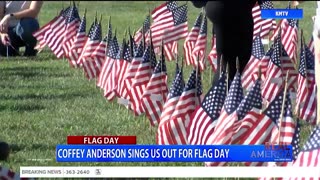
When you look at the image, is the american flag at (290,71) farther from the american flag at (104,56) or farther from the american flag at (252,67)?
the american flag at (104,56)

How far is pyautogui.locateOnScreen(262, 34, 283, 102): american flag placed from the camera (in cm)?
1165

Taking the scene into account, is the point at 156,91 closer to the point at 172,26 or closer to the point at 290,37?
the point at 290,37

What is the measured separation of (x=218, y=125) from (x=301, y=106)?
2.76 m

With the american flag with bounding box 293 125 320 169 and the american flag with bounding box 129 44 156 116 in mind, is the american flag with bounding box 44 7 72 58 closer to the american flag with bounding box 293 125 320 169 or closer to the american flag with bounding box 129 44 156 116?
the american flag with bounding box 129 44 156 116

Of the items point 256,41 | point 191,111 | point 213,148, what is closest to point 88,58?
point 256,41

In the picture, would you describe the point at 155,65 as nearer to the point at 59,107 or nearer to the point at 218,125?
the point at 59,107

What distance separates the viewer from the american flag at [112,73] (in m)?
12.9

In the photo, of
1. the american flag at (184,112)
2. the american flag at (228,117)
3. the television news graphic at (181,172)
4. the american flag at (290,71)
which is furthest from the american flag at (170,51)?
the television news graphic at (181,172)

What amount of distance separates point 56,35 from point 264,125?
10.8m

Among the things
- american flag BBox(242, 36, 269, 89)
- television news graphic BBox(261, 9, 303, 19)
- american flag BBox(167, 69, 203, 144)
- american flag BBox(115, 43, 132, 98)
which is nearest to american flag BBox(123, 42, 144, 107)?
american flag BBox(115, 43, 132, 98)

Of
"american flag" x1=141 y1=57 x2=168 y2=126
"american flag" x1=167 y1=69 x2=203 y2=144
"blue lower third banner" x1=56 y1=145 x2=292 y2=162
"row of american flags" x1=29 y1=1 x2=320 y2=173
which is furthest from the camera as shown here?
"american flag" x1=141 y1=57 x2=168 y2=126

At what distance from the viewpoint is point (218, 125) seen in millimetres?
8641

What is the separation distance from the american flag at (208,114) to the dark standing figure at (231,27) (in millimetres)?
1703

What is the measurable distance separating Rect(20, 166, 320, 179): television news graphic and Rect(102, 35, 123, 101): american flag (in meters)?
5.29
